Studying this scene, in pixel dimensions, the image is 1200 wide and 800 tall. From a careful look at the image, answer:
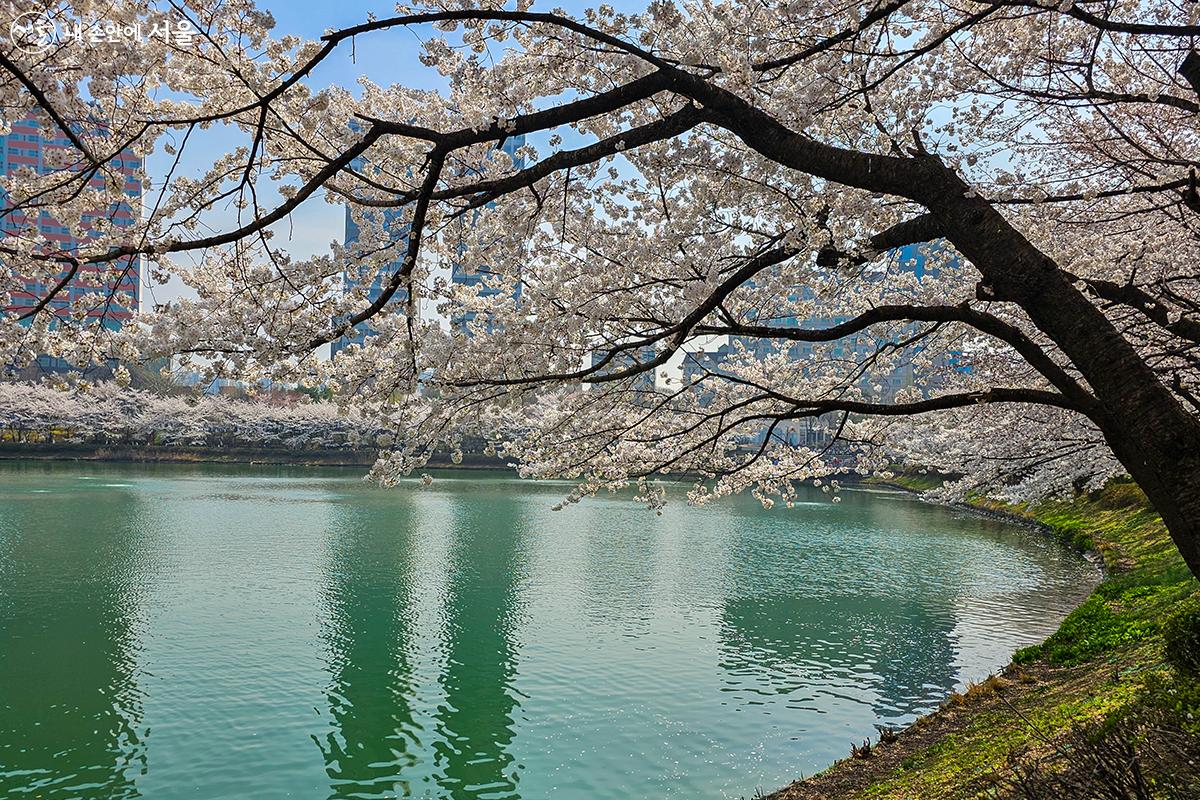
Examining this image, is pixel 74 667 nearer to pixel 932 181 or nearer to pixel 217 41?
pixel 217 41

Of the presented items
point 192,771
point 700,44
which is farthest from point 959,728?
point 192,771

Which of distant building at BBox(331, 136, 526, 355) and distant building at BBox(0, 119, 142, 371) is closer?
distant building at BBox(0, 119, 142, 371)

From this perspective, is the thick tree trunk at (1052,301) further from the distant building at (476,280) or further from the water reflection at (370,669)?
the water reflection at (370,669)

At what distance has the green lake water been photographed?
292 inches

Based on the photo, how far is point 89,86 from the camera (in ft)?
11.4

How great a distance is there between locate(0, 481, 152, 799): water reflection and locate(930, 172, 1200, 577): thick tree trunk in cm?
782

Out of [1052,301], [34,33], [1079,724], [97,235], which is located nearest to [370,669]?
[97,235]

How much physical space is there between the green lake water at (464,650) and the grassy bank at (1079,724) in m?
1.00

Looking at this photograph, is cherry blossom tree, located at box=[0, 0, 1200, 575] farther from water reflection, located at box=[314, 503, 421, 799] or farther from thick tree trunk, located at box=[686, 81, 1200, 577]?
water reflection, located at box=[314, 503, 421, 799]

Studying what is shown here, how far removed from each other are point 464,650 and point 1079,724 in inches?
319

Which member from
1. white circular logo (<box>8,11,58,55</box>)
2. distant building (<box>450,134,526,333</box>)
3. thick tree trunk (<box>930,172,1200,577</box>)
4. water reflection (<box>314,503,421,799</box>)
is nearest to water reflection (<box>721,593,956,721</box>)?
water reflection (<box>314,503,421,799</box>)

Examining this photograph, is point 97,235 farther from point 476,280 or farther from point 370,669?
point 370,669

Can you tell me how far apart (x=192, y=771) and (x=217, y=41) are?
656 cm

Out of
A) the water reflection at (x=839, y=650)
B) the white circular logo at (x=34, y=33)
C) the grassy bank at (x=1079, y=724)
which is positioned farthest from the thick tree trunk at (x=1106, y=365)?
the water reflection at (x=839, y=650)
